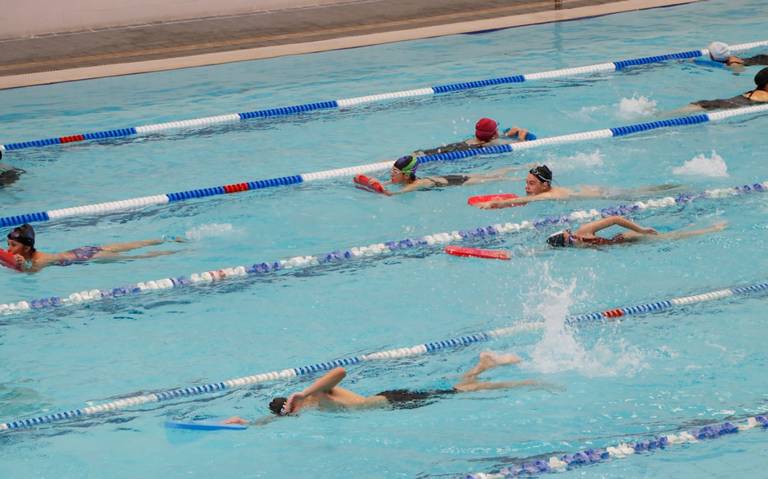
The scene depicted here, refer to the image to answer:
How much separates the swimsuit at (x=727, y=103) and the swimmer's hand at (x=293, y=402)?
19.2 ft

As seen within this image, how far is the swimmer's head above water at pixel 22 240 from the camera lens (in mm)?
7586

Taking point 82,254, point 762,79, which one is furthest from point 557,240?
point 762,79

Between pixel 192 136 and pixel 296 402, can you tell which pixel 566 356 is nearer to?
pixel 296 402

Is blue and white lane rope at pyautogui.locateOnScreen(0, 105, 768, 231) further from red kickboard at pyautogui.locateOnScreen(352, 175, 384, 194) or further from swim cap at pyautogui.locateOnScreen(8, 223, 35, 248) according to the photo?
swim cap at pyautogui.locateOnScreen(8, 223, 35, 248)

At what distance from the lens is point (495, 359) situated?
635cm

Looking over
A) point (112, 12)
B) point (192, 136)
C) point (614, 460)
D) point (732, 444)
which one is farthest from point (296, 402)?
point (112, 12)

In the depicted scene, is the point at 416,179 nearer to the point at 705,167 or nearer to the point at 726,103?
the point at 705,167

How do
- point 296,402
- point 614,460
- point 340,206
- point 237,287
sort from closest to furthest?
point 614,460 < point 296,402 < point 237,287 < point 340,206

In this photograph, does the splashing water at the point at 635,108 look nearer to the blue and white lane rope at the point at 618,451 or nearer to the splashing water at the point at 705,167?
the splashing water at the point at 705,167

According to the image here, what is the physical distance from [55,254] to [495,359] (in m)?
3.18

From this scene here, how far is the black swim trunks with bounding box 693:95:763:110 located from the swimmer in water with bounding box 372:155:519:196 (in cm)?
226

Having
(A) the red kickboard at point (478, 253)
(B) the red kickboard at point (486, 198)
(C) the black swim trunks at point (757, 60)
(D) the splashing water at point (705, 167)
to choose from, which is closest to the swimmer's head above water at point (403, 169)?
(B) the red kickboard at point (486, 198)

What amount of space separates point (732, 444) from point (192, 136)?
20.6 feet

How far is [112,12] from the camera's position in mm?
14297
